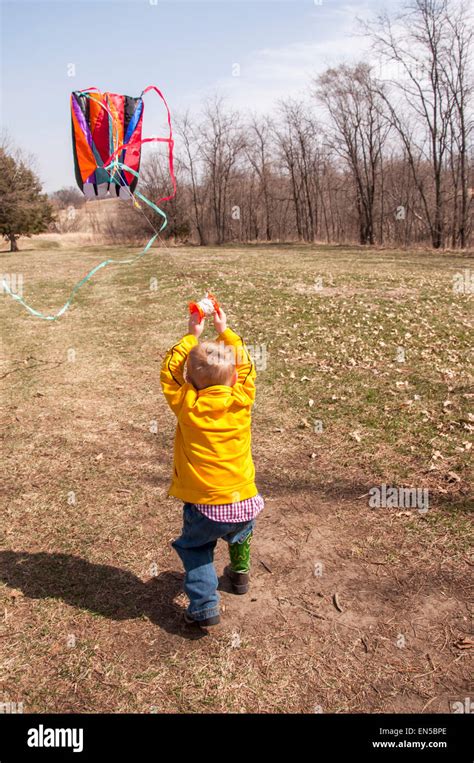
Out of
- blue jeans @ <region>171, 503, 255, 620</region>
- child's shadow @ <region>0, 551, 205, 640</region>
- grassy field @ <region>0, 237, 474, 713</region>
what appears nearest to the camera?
grassy field @ <region>0, 237, 474, 713</region>

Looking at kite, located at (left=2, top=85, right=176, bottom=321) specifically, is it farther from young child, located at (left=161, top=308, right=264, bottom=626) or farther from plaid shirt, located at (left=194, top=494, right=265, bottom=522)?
plaid shirt, located at (left=194, top=494, right=265, bottom=522)

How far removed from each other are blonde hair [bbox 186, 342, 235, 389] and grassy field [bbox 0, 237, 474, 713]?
1.39 meters

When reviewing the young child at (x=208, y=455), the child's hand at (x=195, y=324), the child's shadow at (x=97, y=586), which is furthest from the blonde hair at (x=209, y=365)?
the child's shadow at (x=97, y=586)

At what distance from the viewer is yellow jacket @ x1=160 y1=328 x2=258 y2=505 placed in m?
2.95

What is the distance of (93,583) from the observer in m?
3.67

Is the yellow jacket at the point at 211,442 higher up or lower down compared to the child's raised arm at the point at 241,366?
lower down

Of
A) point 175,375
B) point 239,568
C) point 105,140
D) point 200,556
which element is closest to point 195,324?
point 175,375

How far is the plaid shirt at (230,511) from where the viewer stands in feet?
9.78

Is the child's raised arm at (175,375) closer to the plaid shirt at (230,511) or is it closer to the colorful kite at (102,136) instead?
the plaid shirt at (230,511)

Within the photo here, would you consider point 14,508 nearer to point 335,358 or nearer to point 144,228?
point 335,358

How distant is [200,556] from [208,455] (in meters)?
0.58

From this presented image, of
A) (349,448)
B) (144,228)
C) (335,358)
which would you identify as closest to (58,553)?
(349,448)

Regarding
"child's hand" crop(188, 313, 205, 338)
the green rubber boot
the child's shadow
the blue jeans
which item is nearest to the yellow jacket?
the blue jeans

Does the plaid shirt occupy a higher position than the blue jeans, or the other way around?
the plaid shirt
